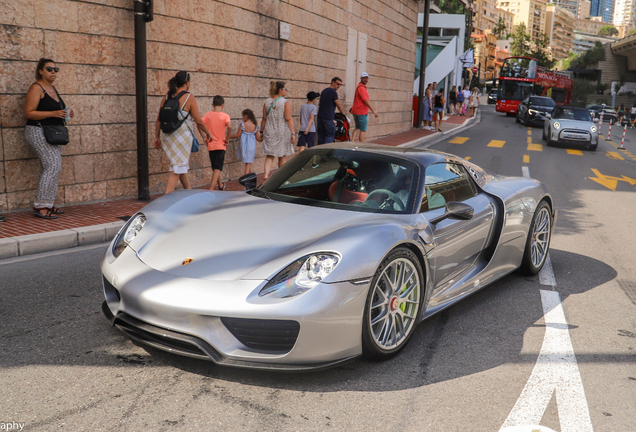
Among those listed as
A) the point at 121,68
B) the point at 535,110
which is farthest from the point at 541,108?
the point at 121,68

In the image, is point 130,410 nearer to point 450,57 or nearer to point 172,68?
point 172,68

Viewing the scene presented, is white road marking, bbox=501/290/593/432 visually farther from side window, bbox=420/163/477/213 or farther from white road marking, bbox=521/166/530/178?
white road marking, bbox=521/166/530/178

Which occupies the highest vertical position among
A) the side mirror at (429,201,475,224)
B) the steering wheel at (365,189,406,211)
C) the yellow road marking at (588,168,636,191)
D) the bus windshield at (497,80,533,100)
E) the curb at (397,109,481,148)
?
the bus windshield at (497,80,533,100)

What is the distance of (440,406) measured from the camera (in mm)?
2975

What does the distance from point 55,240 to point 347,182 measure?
11.1 ft

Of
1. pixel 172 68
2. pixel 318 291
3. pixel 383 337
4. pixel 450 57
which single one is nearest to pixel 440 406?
pixel 383 337

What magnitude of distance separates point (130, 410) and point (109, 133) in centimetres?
629

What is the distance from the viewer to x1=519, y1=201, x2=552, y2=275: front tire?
534cm

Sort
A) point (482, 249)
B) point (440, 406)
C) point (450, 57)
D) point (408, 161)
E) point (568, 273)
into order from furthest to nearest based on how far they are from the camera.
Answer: point (450, 57), point (568, 273), point (482, 249), point (408, 161), point (440, 406)

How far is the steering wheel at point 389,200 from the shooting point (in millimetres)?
3936

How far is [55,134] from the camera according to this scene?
6801 mm

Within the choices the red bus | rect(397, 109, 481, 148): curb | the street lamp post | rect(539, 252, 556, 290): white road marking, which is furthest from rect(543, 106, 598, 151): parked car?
the red bus

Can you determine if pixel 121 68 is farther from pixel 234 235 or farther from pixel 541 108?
pixel 541 108

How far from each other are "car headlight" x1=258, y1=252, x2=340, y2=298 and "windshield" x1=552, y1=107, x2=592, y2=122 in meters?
20.6
